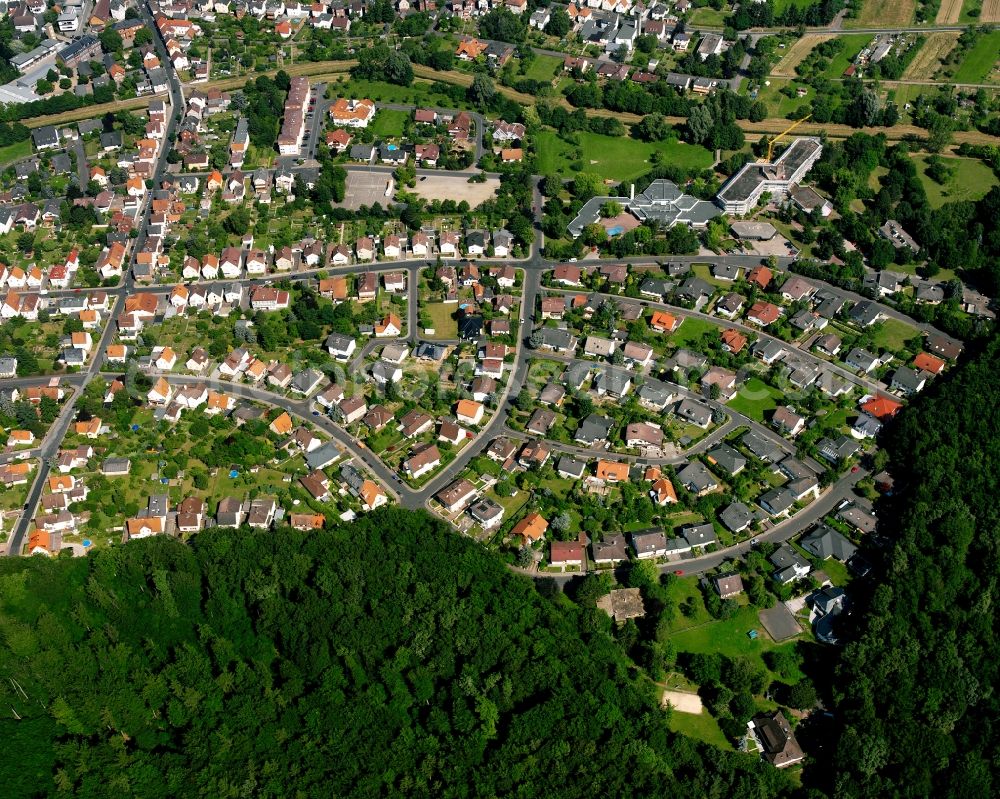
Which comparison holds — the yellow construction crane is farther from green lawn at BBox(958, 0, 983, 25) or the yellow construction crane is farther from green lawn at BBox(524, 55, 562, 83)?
green lawn at BBox(958, 0, 983, 25)

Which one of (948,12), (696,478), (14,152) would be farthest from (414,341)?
(948,12)

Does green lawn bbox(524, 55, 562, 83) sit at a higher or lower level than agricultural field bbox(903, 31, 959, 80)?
lower

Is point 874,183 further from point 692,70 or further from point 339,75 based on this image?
point 339,75

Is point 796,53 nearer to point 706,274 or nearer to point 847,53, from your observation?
point 847,53

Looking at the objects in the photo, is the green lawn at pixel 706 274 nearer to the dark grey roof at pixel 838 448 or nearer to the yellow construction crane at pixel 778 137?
the yellow construction crane at pixel 778 137

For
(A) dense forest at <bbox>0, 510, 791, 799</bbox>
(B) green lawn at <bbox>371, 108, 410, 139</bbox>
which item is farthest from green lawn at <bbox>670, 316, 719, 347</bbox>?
(B) green lawn at <bbox>371, 108, 410, 139</bbox>

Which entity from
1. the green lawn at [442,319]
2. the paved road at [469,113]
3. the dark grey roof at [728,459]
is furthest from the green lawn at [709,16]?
the dark grey roof at [728,459]

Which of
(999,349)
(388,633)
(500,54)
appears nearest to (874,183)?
(999,349)
